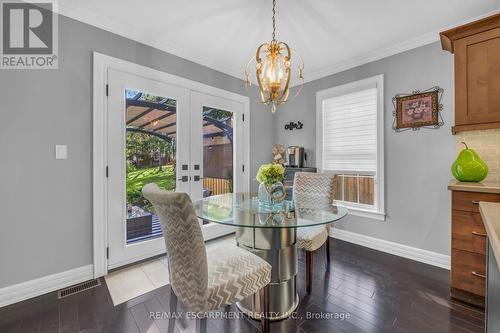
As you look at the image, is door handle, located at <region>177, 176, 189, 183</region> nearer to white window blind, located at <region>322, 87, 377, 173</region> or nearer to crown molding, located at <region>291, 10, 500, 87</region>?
white window blind, located at <region>322, 87, 377, 173</region>

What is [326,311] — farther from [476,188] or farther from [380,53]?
[380,53]

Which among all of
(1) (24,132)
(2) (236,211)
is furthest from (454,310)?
(1) (24,132)

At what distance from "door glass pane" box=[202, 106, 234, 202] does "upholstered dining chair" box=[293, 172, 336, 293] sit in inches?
48.9

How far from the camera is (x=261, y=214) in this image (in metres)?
1.76

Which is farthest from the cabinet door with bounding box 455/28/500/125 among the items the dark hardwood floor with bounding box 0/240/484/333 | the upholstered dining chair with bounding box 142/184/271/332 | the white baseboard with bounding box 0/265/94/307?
the white baseboard with bounding box 0/265/94/307

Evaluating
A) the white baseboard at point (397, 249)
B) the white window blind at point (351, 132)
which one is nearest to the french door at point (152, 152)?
the white window blind at point (351, 132)

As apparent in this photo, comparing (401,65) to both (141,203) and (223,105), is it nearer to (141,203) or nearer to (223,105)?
(223,105)

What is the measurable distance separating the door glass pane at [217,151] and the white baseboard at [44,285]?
156 cm

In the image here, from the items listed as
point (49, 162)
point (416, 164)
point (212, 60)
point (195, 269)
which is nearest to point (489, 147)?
point (416, 164)

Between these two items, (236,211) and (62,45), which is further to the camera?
(62,45)

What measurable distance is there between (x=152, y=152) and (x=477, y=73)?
11.0 feet

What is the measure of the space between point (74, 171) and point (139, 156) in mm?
632

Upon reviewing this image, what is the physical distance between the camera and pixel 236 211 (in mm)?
1875

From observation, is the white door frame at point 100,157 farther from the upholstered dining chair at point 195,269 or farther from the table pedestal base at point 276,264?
the table pedestal base at point 276,264
